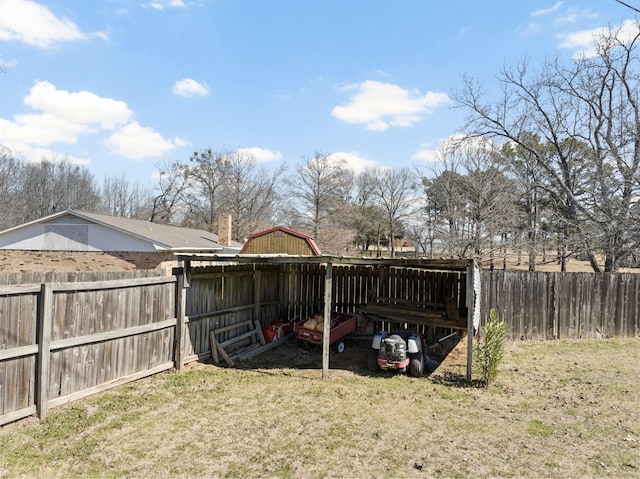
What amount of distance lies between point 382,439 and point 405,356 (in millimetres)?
2605

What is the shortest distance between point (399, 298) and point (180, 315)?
18.1ft

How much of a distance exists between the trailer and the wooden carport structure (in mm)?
553

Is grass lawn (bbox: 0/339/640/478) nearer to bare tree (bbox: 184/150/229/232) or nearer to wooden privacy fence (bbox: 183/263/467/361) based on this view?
wooden privacy fence (bbox: 183/263/467/361)

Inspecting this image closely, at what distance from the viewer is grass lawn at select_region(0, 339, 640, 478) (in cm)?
428

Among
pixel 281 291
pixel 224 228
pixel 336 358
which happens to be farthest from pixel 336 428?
pixel 224 228

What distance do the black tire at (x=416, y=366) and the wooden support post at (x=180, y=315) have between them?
4.45 m

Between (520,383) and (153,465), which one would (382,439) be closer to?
(153,465)

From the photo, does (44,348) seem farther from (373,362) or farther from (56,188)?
(56,188)

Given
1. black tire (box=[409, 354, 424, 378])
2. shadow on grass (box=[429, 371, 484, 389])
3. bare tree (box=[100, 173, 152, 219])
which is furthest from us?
bare tree (box=[100, 173, 152, 219])

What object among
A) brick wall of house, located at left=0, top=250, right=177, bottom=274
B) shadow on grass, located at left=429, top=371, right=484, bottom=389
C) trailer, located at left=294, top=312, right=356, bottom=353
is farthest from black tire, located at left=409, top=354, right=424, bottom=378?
brick wall of house, located at left=0, top=250, right=177, bottom=274

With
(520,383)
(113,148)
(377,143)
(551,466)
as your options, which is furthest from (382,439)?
(113,148)

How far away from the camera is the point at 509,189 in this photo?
66.3ft

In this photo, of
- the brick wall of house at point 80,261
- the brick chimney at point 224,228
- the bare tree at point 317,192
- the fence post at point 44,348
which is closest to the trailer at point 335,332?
the fence post at point 44,348

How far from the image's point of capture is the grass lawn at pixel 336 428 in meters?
4.28
